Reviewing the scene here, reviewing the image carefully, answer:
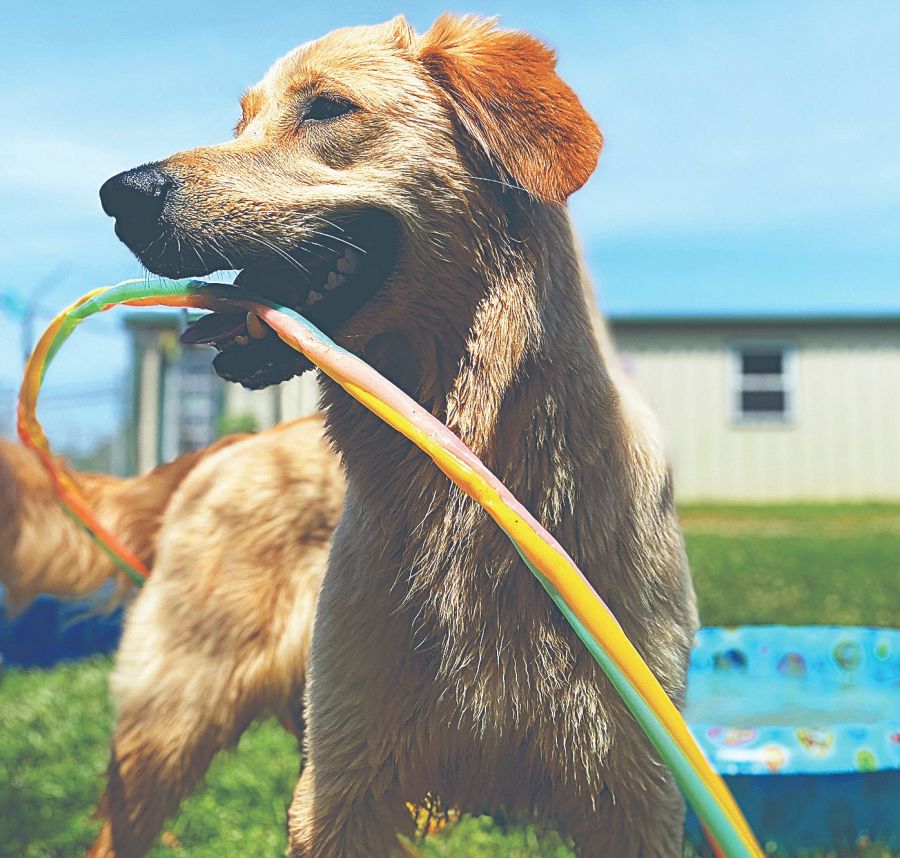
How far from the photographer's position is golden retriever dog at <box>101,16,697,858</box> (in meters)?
2.21

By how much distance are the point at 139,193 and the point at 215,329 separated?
351 millimetres

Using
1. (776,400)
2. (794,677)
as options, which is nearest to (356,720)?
(794,677)

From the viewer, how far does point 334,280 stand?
2283 millimetres

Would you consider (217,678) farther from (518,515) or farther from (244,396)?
(244,396)

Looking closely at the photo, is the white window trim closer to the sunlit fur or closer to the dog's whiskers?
the sunlit fur

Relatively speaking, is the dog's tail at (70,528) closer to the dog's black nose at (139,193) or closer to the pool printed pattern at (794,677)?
the dog's black nose at (139,193)

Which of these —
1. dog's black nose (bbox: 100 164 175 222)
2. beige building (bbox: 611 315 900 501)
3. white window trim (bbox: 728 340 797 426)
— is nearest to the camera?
dog's black nose (bbox: 100 164 175 222)

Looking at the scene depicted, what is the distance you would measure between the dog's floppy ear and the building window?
1741 cm

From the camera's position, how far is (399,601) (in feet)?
7.50

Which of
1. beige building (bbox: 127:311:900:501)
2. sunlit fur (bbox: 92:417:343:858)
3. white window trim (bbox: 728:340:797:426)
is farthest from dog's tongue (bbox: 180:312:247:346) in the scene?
white window trim (bbox: 728:340:797:426)

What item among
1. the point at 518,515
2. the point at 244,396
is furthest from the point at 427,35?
the point at 244,396

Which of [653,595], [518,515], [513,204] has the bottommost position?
[653,595]

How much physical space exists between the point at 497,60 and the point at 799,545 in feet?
32.0

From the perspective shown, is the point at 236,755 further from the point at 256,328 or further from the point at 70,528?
the point at 256,328
